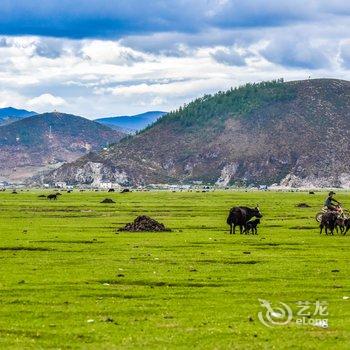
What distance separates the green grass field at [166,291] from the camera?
2212 cm

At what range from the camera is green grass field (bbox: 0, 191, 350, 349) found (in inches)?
871

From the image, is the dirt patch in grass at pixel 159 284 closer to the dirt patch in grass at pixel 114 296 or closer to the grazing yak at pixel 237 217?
the dirt patch in grass at pixel 114 296

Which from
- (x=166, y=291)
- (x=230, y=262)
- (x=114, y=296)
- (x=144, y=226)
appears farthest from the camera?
(x=144, y=226)

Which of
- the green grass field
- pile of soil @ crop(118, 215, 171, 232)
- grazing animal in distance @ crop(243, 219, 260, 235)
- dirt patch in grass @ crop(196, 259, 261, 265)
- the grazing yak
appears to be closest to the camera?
the green grass field

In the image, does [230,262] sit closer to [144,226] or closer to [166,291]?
[166,291]

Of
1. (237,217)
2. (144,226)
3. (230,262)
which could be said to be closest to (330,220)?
(237,217)

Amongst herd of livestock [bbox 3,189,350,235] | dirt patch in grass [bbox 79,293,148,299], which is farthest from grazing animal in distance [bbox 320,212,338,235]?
dirt patch in grass [bbox 79,293,148,299]

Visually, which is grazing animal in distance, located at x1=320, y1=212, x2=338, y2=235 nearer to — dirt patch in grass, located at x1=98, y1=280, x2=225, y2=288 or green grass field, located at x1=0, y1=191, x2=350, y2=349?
green grass field, located at x1=0, y1=191, x2=350, y2=349

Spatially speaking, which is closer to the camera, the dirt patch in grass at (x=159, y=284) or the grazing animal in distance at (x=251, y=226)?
the dirt patch in grass at (x=159, y=284)

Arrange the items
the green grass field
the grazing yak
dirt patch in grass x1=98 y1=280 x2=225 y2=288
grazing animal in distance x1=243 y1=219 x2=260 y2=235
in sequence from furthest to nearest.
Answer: grazing animal in distance x1=243 y1=219 x2=260 y2=235 < the grazing yak < dirt patch in grass x1=98 y1=280 x2=225 y2=288 < the green grass field

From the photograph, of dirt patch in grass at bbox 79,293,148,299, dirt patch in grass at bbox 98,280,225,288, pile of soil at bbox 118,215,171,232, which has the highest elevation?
dirt patch in grass at bbox 79,293,148,299

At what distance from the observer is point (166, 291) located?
2966cm

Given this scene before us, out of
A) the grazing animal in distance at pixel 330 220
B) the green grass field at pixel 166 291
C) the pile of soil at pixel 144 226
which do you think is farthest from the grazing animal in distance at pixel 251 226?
the green grass field at pixel 166 291

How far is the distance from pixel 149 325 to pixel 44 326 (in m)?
2.92
